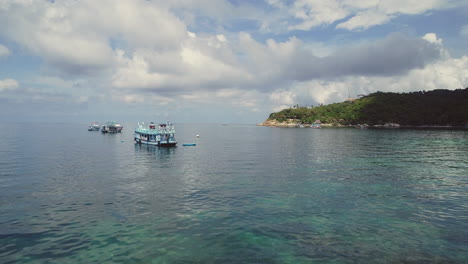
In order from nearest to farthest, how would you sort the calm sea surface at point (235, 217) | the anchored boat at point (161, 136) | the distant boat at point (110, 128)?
1. the calm sea surface at point (235, 217)
2. the anchored boat at point (161, 136)
3. the distant boat at point (110, 128)

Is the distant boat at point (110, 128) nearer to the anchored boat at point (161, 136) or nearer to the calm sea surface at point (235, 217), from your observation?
the anchored boat at point (161, 136)

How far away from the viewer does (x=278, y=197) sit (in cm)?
2936

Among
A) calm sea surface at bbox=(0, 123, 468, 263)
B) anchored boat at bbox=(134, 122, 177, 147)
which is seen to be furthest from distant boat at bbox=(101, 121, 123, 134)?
calm sea surface at bbox=(0, 123, 468, 263)

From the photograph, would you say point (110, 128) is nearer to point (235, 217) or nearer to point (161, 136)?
point (161, 136)

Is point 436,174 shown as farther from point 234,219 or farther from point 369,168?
point 234,219

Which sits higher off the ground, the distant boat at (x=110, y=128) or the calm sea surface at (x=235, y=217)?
the distant boat at (x=110, y=128)

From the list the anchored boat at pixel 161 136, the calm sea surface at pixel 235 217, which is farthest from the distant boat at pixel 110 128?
the calm sea surface at pixel 235 217

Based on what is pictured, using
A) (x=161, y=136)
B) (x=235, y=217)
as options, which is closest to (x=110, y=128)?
(x=161, y=136)

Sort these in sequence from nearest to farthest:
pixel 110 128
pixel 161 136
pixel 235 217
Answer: pixel 235 217
pixel 161 136
pixel 110 128

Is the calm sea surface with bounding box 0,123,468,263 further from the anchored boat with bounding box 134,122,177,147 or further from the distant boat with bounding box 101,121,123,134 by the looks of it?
the distant boat with bounding box 101,121,123,134

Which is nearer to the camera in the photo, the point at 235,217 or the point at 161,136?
the point at 235,217

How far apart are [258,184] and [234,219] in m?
13.2

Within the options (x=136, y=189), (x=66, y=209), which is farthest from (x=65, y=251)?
(x=136, y=189)

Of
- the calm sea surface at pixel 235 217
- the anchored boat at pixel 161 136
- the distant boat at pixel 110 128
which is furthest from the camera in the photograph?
the distant boat at pixel 110 128
